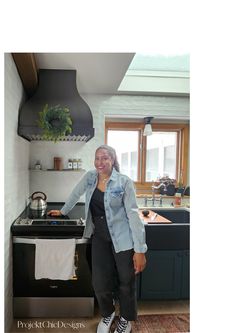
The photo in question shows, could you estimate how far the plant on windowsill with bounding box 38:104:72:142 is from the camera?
1.64 m

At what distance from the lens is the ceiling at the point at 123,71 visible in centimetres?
158

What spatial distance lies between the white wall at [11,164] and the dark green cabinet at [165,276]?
0.74 metres

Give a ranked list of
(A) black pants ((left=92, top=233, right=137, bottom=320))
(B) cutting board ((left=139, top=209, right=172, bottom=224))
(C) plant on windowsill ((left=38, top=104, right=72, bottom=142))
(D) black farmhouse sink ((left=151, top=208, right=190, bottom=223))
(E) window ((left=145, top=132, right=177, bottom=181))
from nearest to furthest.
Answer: (A) black pants ((left=92, top=233, right=137, bottom=320)) → (C) plant on windowsill ((left=38, top=104, right=72, bottom=142)) → (E) window ((left=145, top=132, right=177, bottom=181)) → (B) cutting board ((left=139, top=209, right=172, bottom=224)) → (D) black farmhouse sink ((left=151, top=208, right=190, bottom=223))

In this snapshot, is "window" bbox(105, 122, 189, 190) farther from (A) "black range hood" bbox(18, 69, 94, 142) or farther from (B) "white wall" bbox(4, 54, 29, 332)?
(B) "white wall" bbox(4, 54, 29, 332)

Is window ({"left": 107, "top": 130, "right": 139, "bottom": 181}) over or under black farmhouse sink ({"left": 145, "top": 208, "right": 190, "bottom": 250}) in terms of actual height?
over

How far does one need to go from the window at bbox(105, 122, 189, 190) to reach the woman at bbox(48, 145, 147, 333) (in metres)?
0.17

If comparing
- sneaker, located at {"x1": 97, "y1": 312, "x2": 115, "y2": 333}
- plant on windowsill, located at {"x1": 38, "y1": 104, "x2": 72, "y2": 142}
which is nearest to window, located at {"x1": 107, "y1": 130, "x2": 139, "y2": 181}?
plant on windowsill, located at {"x1": 38, "y1": 104, "x2": 72, "y2": 142}

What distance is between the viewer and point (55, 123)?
5.41 ft

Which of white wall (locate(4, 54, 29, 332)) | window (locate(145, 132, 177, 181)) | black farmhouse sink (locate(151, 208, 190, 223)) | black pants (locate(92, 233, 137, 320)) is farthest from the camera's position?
black farmhouse sink (locate(151, 208, 190, 223))

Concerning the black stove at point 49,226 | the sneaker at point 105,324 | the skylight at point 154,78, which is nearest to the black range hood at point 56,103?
the skylight at point 154,78

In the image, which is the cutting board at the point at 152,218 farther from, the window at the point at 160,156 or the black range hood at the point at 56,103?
the black range hood at the point at 56,103

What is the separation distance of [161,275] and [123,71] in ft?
4.04

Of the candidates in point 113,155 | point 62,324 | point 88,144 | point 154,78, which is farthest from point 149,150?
point 62,324
